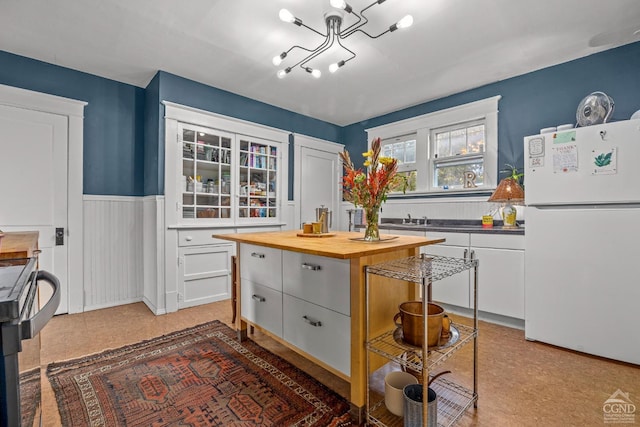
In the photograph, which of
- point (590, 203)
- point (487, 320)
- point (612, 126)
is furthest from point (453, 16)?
point (487, 320)

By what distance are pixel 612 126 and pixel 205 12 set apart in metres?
3.17

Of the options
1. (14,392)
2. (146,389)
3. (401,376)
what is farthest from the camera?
(146,389)

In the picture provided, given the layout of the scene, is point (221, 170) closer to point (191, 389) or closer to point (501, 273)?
point (191, 389)

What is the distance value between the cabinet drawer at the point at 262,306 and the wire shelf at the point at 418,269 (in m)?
0.82

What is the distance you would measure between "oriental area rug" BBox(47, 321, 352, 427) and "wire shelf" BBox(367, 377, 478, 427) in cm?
16

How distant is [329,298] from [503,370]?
1.40 m

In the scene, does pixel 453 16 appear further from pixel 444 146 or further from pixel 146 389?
pixel 146 389

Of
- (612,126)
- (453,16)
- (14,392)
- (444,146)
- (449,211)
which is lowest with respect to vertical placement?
(14,392)

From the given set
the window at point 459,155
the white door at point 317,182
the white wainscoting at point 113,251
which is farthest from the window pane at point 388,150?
the white wainscoting at point 113,251

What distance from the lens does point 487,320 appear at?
2980 millimetres

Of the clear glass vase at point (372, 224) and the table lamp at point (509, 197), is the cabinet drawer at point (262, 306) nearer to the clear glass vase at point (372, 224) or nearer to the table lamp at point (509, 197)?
the clear glass vase at point (372, 224)

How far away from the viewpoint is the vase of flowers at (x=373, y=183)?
68.9 inches

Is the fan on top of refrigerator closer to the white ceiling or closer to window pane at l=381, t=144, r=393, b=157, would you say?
the white ceiling

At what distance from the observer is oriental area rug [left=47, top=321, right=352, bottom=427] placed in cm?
156
